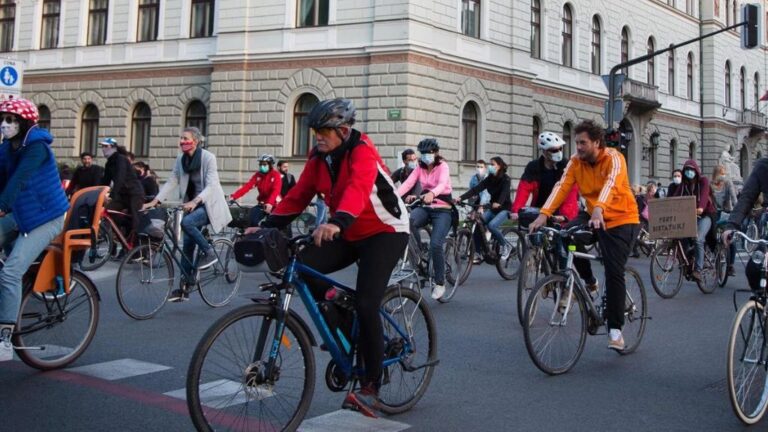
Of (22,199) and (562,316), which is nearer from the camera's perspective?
(22,199)

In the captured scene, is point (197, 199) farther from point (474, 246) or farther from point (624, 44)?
point (624, 44)

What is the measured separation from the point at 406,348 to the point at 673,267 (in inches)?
273

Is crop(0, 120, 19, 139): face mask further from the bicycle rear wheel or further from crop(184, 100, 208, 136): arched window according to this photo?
crop(184, 100, 208, 136): arched window

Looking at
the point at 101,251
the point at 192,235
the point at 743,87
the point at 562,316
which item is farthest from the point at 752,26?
the point at 743,87

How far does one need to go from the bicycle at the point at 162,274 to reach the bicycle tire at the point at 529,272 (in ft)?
9.49

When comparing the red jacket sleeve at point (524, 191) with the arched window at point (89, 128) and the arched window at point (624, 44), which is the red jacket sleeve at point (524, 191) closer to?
the arched window at point (89, 128)

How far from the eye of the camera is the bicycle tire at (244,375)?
11.7 feet

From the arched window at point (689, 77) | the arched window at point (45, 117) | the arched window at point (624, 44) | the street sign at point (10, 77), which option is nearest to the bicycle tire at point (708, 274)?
the street sign at point (10, 77)

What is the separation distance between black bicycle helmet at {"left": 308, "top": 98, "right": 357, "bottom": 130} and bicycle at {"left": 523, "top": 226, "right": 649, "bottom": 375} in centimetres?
217

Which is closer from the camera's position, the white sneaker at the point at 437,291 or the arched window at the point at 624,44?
the white sneaker at the point at 437,291

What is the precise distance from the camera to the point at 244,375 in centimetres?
375

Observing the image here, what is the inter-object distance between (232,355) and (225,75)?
25091 millimetres

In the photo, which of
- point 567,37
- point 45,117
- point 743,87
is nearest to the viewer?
point 45,117

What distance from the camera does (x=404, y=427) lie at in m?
4.42
